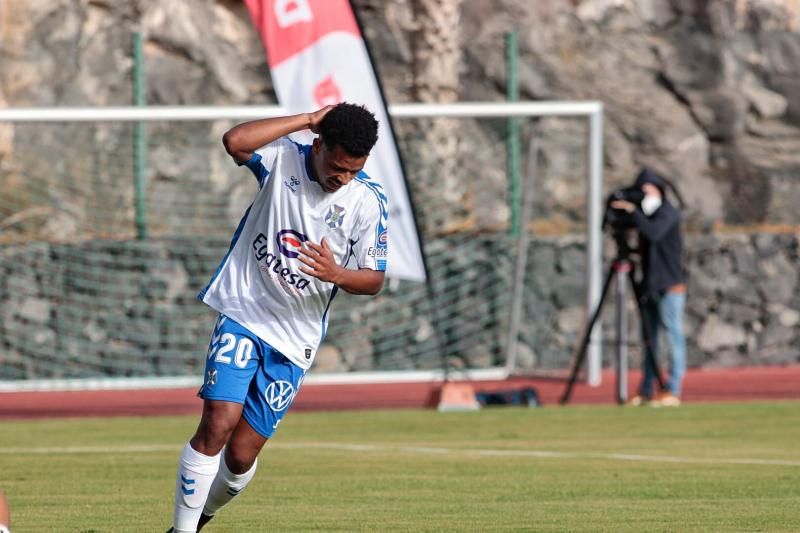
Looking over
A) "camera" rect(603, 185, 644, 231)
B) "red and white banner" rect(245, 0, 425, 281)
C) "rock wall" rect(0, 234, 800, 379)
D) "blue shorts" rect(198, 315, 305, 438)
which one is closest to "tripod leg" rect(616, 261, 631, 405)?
"camera" rect(603, 185, 644, 231)

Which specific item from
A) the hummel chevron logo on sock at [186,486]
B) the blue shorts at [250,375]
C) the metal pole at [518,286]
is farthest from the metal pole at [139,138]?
the hummel chevron logo on sock at [186,486]

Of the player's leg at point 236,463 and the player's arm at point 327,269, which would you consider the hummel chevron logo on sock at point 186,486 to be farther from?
the player's arm at point 327,269

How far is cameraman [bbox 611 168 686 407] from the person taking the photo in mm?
15969

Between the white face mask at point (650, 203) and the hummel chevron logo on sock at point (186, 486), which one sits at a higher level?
the white face mask at point (650, 203)

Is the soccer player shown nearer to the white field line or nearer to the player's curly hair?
the player's curly hair

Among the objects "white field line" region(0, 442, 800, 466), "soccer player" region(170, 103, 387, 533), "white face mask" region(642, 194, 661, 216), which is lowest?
"white field line" region(0, 442, 800, 466)

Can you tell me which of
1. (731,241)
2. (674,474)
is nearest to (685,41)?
(731,241)

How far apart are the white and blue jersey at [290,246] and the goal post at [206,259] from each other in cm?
987

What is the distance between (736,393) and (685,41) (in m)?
13.6

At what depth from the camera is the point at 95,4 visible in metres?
25.9

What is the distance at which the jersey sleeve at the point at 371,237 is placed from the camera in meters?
7.25

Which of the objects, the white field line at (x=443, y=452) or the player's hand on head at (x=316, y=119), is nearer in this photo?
the player's hand on head at (x=316, y=119)

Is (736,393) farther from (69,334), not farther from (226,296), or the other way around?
(226,296)

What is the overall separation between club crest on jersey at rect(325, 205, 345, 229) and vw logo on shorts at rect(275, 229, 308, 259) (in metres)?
0.14
